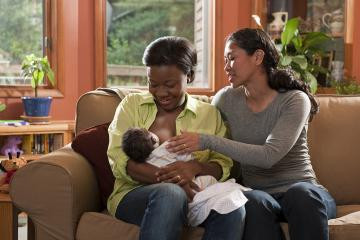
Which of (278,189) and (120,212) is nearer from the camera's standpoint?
(120,212)

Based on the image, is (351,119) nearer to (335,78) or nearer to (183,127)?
(183,127)

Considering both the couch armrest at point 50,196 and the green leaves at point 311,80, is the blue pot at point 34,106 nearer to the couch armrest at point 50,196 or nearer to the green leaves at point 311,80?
the couch armrest at point 50,196

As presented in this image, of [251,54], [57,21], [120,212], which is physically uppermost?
[57,21]

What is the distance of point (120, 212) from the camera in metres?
1.86

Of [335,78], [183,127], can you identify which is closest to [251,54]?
[183,127]

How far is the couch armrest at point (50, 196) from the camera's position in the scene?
1.85m

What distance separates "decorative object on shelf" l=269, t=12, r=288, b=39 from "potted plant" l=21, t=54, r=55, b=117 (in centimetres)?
A: 181

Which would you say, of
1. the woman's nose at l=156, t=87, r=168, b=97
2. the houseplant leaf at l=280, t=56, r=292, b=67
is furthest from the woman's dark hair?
the houseplant leaf at l=280, t=56, r=292, b=67

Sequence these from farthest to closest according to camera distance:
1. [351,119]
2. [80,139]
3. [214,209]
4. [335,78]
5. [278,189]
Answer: [335,78], [351,119], [80,139], [278,189], [214,209]

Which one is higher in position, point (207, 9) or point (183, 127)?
point (207, 9)

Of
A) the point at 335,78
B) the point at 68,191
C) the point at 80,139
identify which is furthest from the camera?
the point at 335,78

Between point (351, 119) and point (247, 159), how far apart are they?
0.72 metres

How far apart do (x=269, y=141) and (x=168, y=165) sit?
0.36 m

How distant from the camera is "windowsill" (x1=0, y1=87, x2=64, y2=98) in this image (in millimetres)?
3654
